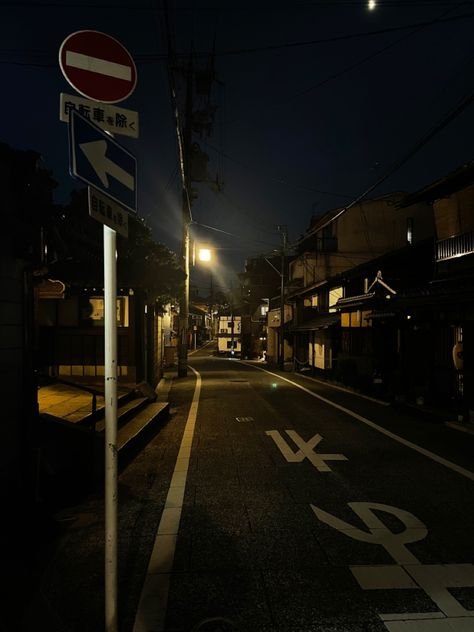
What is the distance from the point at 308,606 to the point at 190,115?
25.3 m

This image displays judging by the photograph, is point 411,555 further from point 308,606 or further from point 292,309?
point 292,309

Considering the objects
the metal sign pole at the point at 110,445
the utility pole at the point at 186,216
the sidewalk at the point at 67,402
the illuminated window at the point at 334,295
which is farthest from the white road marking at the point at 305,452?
the illuminated window at the point at 334,295

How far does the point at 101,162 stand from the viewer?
3176mm

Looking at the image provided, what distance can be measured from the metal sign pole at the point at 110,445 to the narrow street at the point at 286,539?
22.4 inches

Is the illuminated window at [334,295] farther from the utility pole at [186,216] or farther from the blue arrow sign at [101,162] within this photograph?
the blue arrow sign at [101,162]

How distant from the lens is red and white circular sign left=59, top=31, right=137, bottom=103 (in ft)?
11.3

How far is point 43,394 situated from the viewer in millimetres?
11320

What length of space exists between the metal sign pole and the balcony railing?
13266 millimetres

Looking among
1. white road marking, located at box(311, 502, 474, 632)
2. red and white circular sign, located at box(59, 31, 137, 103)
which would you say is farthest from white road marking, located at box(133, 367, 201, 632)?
red and white circular sign, located at box(59, 31, 137, 103)

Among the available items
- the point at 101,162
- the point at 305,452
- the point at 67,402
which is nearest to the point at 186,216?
the point at 67,402

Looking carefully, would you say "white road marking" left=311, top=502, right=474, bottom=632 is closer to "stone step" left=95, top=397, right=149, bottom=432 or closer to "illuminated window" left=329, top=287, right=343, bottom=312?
"stone step" left=95, top=397, right=149, bottom=432

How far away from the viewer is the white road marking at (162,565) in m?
3.51

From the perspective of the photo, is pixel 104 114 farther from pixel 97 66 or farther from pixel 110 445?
pixel 110 445

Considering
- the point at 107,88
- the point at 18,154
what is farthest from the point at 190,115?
the point at 107,88
